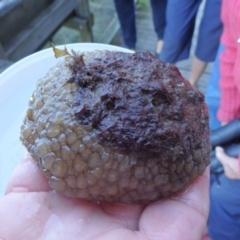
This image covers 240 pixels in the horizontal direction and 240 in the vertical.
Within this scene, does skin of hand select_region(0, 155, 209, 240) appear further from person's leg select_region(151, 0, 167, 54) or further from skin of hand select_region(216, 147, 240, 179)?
person's leg select_region(151, 0, 167, 54)

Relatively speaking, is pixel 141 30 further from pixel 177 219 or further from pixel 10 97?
pixel 177 219

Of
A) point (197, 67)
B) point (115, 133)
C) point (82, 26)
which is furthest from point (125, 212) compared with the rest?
point (82, 26)

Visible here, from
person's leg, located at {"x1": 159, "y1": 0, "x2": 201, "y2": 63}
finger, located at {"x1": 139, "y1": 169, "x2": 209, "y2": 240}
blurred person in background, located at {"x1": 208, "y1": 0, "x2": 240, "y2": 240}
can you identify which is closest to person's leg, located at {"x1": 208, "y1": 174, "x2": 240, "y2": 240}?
blurred person in background, located at {"x1": 208, "y1": 0, "x2": 240, "y2": 240}

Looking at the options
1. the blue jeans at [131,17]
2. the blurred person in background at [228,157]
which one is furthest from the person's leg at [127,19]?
the blurred person in background at [228,157]

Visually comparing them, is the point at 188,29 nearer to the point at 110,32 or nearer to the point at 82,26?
the point at 82,26

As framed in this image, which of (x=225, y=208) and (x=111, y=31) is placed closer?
(x=225, y=208)

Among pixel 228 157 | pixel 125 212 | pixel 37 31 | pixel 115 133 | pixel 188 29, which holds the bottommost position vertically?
pixel 228 157
